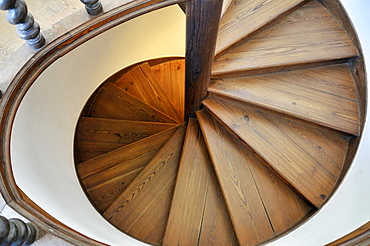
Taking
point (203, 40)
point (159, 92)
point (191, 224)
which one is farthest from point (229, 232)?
point (159, 92)

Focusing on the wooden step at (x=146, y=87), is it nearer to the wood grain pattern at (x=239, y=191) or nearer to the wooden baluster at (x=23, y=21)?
the wood grain pattern at (x=239, y=191)

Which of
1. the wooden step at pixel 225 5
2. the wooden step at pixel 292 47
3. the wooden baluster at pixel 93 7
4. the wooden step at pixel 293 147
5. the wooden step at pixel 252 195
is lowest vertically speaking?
the wooden step at pixel 252 195

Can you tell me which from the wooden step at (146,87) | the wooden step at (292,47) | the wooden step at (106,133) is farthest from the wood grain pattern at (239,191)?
the wooden step at (146,87)

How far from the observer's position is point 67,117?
1.84 m

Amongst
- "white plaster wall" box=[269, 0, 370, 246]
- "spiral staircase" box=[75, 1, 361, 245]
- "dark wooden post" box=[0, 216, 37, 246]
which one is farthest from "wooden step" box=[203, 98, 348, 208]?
"dark wooden post" box=[0, 216, 37, 246]

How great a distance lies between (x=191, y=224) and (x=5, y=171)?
1.13m

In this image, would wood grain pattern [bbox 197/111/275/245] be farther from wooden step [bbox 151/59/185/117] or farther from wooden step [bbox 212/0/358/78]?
wooden step [bbox 151/59/185/117]

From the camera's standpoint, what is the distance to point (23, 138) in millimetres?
1229

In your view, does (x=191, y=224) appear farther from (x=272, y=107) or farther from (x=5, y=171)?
(x=5, y=171)

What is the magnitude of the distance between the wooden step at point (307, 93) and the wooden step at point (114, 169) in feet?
2.39

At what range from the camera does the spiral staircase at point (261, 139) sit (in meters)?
1.67

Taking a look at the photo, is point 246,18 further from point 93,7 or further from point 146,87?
point 146,87

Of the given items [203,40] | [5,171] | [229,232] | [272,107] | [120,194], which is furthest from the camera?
[120,194]

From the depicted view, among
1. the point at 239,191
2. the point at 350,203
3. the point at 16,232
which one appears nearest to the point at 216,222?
the point at 239,191
